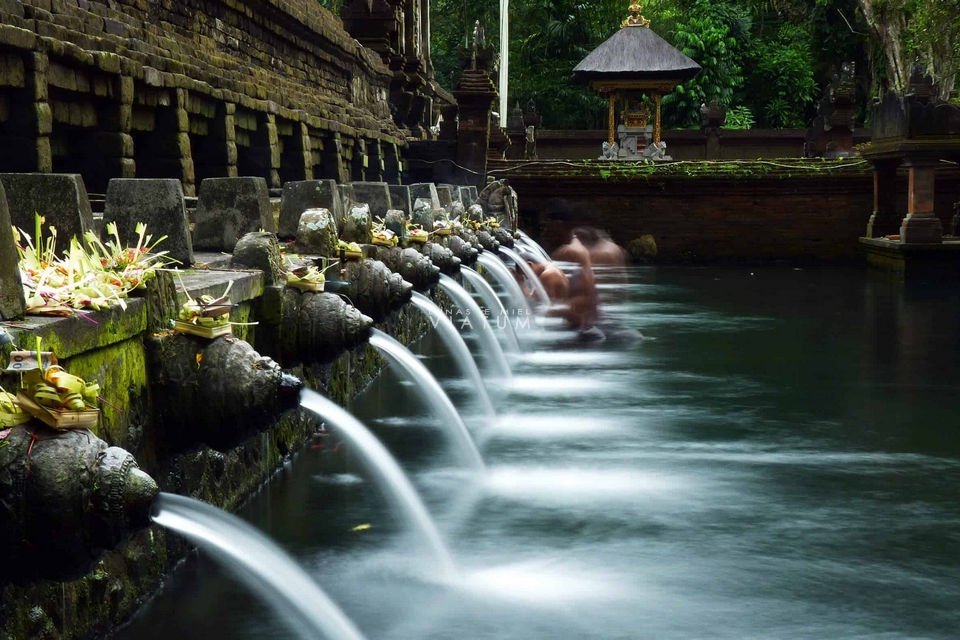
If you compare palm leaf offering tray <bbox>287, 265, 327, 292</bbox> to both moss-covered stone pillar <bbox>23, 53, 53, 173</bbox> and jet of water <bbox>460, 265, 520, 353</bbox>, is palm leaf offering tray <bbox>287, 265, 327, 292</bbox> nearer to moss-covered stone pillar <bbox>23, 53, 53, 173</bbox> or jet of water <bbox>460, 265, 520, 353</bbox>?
moss-covered stone pillar <bbox>23, 53, 53, 173</bbox>

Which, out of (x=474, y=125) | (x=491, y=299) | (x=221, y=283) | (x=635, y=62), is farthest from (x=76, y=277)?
(x=635, y=62)

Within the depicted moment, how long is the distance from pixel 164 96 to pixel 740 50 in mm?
31500

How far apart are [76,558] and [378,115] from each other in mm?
20948

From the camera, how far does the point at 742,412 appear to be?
7.68 m

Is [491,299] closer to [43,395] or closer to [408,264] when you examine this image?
[408,264]

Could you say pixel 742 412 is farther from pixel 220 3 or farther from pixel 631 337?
pixel 220 3

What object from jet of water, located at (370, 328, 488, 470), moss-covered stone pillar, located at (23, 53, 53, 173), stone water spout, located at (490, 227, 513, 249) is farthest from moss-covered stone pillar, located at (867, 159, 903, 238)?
moss-covered stone pillar, located at (23, 53, 53, 173)

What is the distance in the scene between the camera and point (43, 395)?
2.55 metres

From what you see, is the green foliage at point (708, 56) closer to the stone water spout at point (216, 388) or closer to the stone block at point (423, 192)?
the stone block at point (423, 192)

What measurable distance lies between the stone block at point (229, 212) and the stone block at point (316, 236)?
0.23 metres

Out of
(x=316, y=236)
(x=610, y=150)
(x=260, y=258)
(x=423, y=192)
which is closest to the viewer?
(x=260, y=258)

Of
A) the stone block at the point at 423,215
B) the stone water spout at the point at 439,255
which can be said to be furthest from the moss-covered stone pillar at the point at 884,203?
the stone water spout at the point at 439,255

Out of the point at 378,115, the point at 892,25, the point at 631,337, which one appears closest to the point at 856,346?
the point at 631,337

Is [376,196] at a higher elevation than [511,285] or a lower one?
higher
